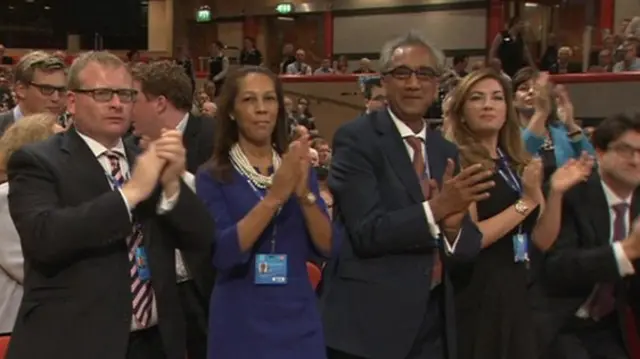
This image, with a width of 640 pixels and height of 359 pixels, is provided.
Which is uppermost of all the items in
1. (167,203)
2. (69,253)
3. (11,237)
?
(167,203)

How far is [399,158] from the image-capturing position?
2.57 metres

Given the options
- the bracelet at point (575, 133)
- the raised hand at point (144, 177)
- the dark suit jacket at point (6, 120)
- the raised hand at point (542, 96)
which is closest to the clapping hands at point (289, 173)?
the raised hand at point (144, 177)

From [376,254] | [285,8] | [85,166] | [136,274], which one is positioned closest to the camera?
[85,166]

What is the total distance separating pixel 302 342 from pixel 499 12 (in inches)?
646

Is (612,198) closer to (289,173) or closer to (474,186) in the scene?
(474,186)

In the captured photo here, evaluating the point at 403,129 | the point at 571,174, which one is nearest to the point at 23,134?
the point at 403,129

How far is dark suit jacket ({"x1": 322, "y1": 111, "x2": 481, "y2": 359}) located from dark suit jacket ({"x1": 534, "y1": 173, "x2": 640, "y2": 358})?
386 mm

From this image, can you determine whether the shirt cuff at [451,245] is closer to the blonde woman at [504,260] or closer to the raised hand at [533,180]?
the blonde woman at [504,260]

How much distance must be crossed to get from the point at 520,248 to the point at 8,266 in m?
1.82

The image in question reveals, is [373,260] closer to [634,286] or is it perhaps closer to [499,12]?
[634,286]

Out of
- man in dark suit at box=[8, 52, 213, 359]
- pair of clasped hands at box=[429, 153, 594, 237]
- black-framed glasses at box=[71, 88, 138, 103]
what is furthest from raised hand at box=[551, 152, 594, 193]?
black-framed glasses at box=[71, 88, 138, 103]

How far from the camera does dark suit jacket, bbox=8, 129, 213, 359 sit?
1.99 meters

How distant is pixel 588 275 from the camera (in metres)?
2.71

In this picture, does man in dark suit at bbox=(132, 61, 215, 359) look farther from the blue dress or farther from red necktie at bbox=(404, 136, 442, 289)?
red necktie at bbox=(404, 136, 442, 289)
